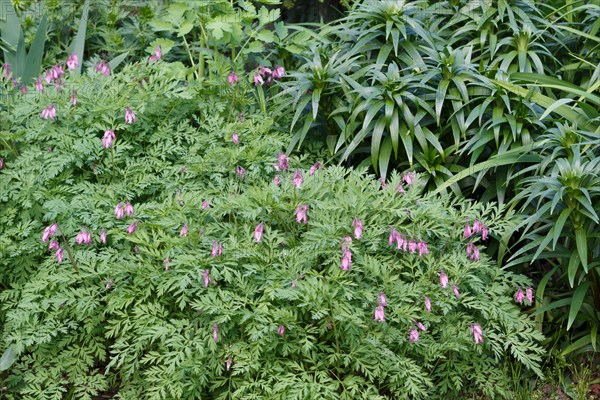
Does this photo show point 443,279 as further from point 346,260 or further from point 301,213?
point 301,213

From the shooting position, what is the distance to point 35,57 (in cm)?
497

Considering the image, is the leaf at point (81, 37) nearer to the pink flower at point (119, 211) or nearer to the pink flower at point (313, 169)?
the pink flower at point (119, 211)

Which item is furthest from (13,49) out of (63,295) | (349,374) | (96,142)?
(349,374)

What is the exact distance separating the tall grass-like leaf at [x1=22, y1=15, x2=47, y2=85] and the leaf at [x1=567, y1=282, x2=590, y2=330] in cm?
341

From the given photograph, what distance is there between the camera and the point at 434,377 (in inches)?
147

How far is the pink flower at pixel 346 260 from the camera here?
3.37m

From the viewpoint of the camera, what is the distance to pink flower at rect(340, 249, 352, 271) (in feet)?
11.1

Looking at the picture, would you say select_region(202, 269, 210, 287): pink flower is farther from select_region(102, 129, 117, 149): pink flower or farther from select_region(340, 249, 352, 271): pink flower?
select_region(102, 129, 117, 149): pink flower

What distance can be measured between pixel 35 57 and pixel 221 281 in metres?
2.19

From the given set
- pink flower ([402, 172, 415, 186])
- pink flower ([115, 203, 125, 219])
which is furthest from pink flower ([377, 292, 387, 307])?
pink flower ([115, 203, 125, 219])

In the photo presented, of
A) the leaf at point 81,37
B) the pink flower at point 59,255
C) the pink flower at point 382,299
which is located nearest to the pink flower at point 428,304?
the pink flower at point 382,299

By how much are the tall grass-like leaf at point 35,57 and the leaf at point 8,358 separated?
1.85 meters

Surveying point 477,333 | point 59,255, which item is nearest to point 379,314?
point 477,333

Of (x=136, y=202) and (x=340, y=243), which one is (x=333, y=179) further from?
(x=136, y=202)
